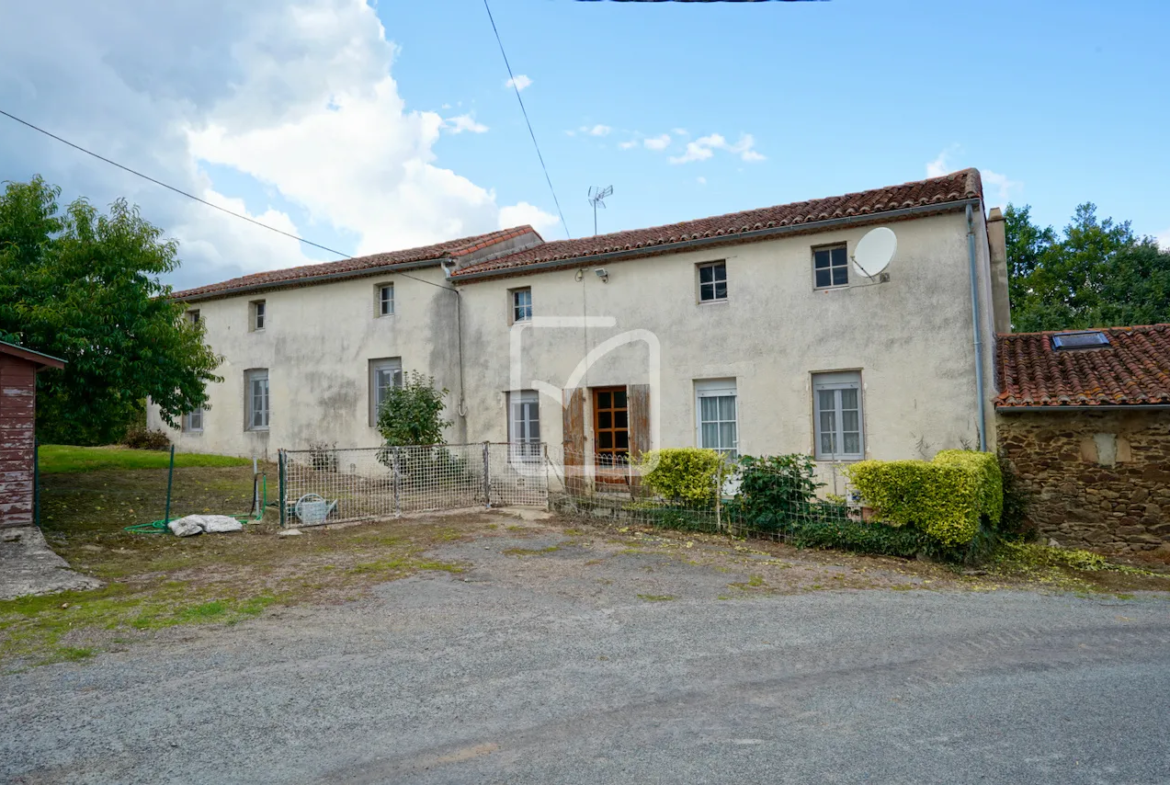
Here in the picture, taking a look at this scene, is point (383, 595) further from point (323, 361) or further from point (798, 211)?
point (323, 361)

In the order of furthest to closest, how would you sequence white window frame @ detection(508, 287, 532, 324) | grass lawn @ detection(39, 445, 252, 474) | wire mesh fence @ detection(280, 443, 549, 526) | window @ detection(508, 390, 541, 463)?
grass lawn @ detection(39, 445, 252, 474)
white window frame @ detection(508, 287, 532, 324)
window @ detection(508, 390, 541, 463)
wire mesh fence @ detection(280, 443, 549, 526)

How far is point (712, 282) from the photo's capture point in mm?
13273

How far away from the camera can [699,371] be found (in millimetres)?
13102

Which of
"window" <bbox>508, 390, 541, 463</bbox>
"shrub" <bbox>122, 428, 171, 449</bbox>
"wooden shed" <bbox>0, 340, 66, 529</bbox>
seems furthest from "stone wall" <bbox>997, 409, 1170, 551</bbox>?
"shrub" <bbox>122, 428, 171, 449</bbox>

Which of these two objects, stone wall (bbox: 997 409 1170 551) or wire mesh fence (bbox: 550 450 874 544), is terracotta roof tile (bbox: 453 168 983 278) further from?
wire mesh fence (bbox: 550 450 874 544)

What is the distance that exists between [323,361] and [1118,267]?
93.3ft

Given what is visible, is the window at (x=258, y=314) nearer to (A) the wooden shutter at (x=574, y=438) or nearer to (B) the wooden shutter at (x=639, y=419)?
(A) the wooden shutter at (x=574, y=438)

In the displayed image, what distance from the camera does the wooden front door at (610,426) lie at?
549 inches

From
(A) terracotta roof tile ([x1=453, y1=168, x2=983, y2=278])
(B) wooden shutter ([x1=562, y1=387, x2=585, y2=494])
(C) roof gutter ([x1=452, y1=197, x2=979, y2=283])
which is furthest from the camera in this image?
(B) wooden shutter ([x1=562, y1=387, x2=585, y2=494])

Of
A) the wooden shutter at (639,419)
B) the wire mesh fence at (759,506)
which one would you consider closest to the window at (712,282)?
the wooden shutter at (639,419)

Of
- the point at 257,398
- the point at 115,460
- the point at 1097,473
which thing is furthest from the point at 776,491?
the point at 115,460

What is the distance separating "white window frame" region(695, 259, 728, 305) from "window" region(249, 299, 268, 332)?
1157 centimetres

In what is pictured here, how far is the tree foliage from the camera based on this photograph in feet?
84.2

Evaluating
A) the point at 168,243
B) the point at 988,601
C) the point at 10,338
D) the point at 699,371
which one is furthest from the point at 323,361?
the point at 988,601
